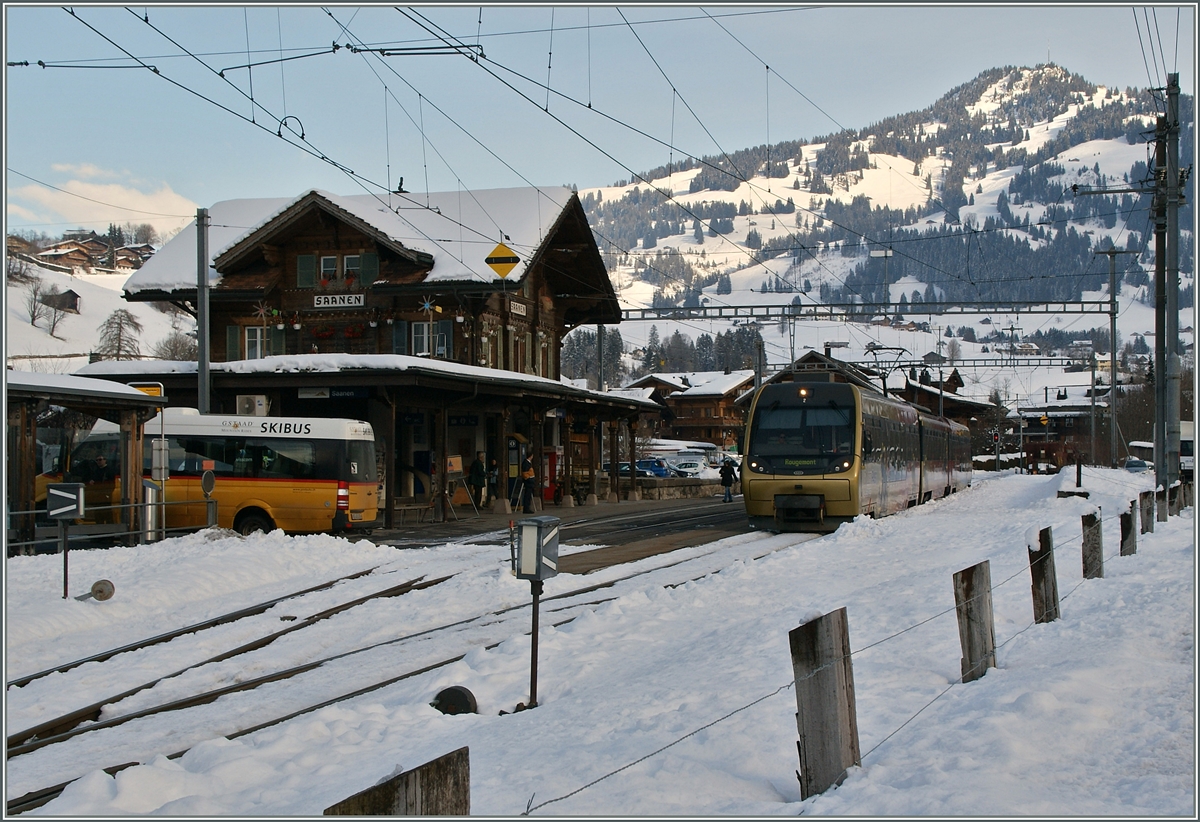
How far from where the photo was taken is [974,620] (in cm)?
769

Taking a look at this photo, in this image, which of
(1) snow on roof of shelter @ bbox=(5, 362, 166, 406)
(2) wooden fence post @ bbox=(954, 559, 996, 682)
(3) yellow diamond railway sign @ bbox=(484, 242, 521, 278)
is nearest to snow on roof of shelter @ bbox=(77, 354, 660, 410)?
(3) yellow diamond railway sign @ bbox=(484, 242, 521, 278)

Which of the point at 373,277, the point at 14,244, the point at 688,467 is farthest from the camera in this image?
the point at 14,244

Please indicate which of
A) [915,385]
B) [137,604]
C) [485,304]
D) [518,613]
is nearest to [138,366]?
[485,304]

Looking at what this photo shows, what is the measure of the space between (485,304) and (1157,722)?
28.9 m

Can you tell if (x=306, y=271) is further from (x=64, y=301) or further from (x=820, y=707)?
(x=64, y=301)

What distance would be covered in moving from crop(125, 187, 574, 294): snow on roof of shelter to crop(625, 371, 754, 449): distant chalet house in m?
63.8

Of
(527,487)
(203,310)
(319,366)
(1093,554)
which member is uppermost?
(203,310)

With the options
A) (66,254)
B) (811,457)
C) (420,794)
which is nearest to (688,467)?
(811,457)

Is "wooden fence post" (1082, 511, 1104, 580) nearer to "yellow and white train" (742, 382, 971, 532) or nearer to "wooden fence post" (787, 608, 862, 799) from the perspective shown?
"wooden fence post" (787, 608, 862, 799)

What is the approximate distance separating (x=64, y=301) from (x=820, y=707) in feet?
477

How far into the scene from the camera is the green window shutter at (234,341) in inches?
1393

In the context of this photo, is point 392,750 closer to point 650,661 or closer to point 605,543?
point 650,661

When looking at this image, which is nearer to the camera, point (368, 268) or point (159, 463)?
point (159, 463)

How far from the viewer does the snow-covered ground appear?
18.6 ft
